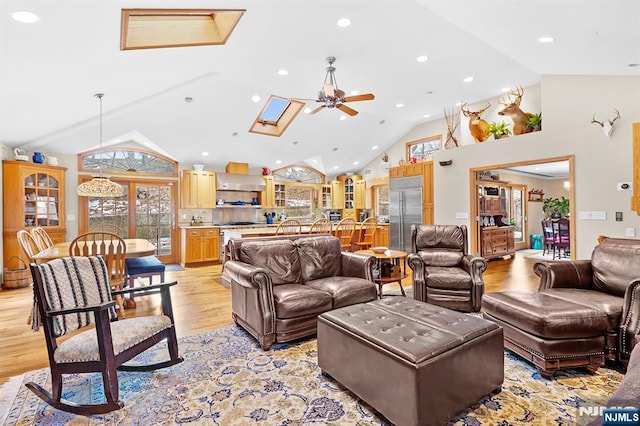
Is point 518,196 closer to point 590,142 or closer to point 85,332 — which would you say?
point 590,142

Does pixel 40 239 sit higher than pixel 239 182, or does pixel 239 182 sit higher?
pixel 239 182

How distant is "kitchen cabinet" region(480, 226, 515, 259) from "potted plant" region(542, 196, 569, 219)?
242 cm

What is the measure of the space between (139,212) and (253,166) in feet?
9.49

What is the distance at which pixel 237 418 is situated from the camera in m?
1.92

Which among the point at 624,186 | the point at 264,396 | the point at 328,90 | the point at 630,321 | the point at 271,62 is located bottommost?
the point at 264,396

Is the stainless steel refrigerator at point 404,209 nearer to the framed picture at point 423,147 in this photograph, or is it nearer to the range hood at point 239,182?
the framed picture at point 423,147

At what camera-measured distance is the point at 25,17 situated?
2.44m

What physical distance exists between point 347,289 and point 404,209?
196 inches

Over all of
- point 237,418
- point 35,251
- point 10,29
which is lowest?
point 237,418

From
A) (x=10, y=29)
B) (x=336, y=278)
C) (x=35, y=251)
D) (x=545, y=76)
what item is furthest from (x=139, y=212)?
(x=545, y=76)

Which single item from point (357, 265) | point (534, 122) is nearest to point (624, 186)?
point (534, 122)

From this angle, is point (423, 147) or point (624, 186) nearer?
point (624, 186)

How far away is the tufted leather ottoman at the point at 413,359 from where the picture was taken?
169cm

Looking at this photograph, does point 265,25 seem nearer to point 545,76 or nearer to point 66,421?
point 66,421
